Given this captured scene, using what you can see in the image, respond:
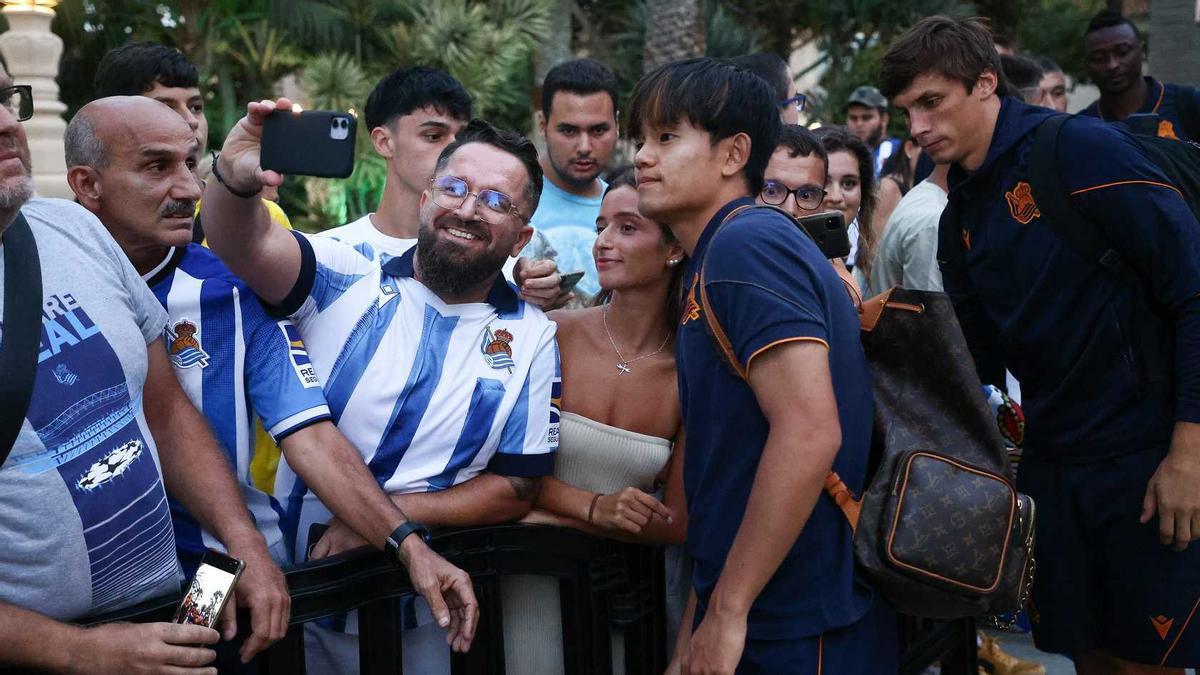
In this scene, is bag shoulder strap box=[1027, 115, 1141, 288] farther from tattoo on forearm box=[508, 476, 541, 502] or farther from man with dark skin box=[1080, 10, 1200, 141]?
man with dark skin box=[1080, 10, 1200, 141]

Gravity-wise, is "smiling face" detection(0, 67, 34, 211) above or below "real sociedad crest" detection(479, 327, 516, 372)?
above

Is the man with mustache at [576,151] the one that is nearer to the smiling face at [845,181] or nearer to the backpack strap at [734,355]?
the smiling face at [845,181]

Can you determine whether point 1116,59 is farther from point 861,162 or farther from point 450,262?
point 450,262

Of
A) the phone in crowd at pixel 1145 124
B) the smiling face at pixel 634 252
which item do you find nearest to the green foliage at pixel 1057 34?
the phone in crowd at pixel 1145 124

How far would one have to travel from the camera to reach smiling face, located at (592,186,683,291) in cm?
345

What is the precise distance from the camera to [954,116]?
339cm

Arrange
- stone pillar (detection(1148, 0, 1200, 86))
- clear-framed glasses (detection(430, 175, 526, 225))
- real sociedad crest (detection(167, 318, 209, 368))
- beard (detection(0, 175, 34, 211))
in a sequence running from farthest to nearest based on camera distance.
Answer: stone pillar (detection(1148, 0, 1200, 86)) < clear-framed glasses (detection(430, 175, 526, 225)) < real sociedad crest (detection(167, 318, 209, 368)) < beard (detection(0, 175, 34, 211))

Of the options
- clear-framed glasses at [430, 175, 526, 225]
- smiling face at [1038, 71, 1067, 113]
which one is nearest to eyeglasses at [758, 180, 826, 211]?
clear-framed glasses at [430, 175, 526, 225]

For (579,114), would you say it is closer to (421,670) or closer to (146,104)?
(146,104)

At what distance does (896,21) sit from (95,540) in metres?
21.3

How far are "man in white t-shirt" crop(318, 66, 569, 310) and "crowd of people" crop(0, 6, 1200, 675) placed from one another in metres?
0.11

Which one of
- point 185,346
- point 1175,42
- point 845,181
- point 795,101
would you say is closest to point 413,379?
point 185,346

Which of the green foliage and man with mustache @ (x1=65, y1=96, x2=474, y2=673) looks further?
the green foliage

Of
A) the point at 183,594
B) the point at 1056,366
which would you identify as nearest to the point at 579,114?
the point at 1056,366
